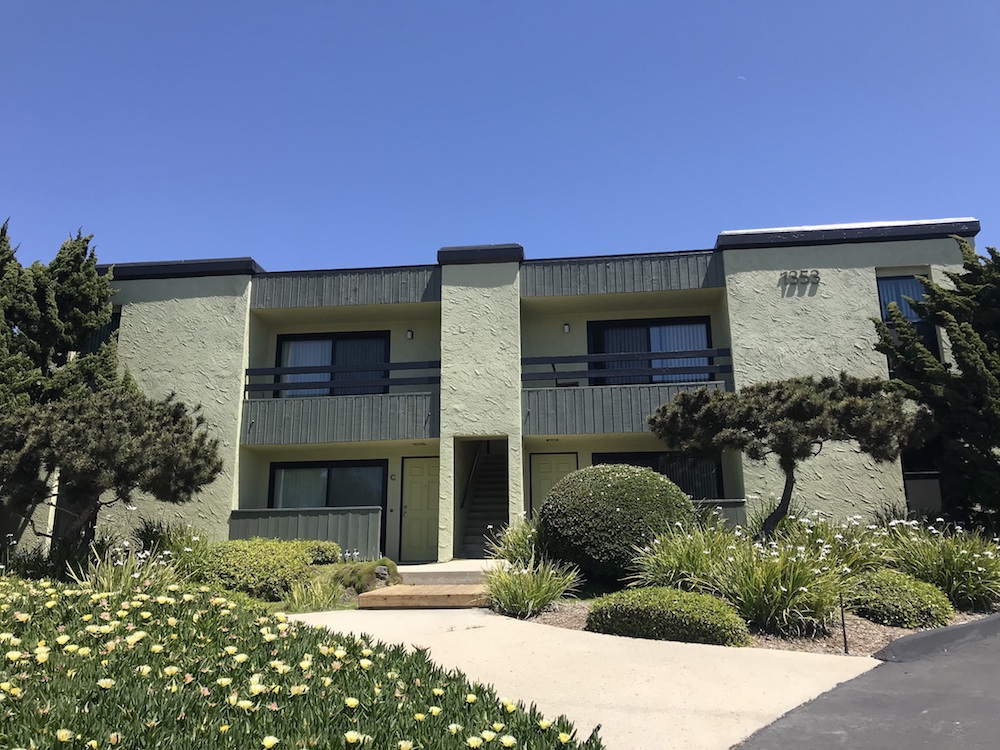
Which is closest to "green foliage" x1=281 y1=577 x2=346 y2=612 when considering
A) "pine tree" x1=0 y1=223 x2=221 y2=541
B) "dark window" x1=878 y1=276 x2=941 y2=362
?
"pine tree" x1=0 y1=223 x2=221 y2=541

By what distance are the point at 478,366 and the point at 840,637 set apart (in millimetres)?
9996

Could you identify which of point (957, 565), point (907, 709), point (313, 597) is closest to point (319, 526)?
point (313, 597)

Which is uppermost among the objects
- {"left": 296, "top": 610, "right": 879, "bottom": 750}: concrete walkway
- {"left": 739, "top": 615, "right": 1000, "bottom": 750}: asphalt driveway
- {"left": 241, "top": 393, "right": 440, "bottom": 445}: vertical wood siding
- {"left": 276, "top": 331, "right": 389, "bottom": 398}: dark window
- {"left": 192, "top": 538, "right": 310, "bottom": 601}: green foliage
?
{"left": 276, "top": 331, "right": 389, "bottom": 398}: dark window

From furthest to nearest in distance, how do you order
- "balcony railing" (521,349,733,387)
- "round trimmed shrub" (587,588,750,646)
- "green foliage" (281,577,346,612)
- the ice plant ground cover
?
"balcony railing" (521,349,733,387) < "green foliage" (281,577,346,612) < "round trimmed shrub" (587,588,750,646) < the ice plant ground cover

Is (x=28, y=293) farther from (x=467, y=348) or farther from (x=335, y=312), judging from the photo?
(x=467, y=348)

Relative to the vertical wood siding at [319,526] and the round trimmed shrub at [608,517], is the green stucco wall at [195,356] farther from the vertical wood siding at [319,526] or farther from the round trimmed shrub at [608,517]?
the round trimmed shrub at [608,517]

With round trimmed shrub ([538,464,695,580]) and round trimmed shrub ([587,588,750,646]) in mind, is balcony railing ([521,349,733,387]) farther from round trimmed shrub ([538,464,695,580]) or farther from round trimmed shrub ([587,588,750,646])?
round trimmed shrub ([587,588,750,646])

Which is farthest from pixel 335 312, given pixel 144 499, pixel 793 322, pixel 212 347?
pixel 793 322

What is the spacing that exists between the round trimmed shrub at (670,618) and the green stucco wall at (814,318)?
783 centimetres

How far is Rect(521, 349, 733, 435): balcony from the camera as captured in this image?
16047 millimetres

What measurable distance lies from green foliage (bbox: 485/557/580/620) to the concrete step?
1.51ft

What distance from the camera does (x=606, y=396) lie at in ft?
53.4

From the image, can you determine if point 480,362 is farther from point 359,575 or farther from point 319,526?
point 359,575

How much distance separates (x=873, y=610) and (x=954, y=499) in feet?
20.8
